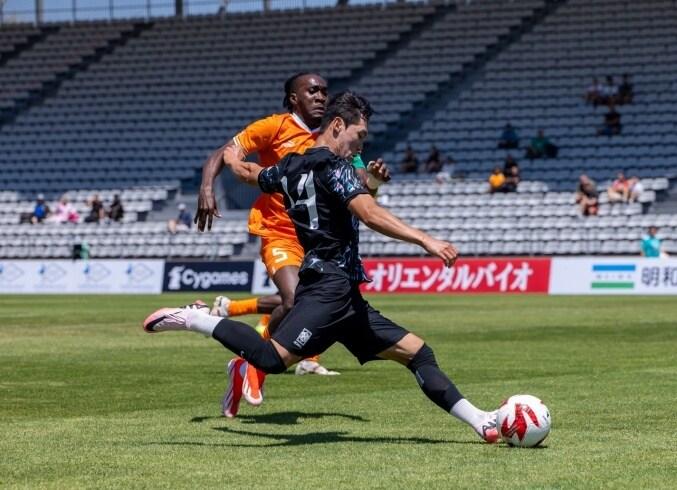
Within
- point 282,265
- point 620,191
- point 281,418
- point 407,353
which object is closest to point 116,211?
point 620,191

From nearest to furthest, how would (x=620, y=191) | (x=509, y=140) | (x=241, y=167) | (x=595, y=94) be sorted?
(x=241, y=167), (x=620, y=191), (x=509, y=140), (x=595, y=94)

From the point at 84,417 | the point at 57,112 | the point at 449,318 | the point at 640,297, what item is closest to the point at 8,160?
the point at 57,112

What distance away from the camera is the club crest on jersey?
859 cm

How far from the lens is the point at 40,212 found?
4612 cm

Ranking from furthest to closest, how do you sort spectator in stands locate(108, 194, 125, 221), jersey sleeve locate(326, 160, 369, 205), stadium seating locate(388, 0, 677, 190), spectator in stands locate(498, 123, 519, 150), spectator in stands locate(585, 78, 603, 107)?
spectator in stands locate(108, 194, 125, 221) → spectator in stands locate(585, 78, 603, 107) → spectator in stands locate(498, 123, 519, 150) → stadium seating locate(388, 0, 677, 190) → jersey sleeve locate(326, 160, 369, 205)

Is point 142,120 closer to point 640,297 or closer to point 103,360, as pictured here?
point 640,297

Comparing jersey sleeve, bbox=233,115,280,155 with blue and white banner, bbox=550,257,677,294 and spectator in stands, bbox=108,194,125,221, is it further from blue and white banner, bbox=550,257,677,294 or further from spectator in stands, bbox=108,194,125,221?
spectator in stands, bbox=108,194,125,221

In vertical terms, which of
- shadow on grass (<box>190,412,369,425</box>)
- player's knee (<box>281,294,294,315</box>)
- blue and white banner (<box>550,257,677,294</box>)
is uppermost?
player's knee (<box>281,294,294,315</box>)

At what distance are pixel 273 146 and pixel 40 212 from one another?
116ft

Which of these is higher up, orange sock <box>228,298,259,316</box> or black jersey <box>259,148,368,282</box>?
black jersey <box>259,148,368,282</box>

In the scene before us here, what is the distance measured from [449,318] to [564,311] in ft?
9.78

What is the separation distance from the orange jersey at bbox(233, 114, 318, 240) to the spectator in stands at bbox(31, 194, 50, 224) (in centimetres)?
3484

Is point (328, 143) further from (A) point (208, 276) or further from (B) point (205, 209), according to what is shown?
(A) point (208, 276)

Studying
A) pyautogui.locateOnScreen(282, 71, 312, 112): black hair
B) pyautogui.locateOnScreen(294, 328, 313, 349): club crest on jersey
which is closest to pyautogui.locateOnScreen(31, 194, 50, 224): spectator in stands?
pyautogui.locateOnScreen(282, 71, 312, 112): black hair
